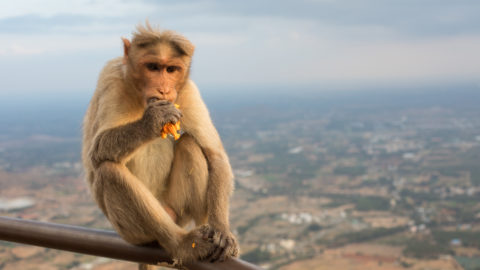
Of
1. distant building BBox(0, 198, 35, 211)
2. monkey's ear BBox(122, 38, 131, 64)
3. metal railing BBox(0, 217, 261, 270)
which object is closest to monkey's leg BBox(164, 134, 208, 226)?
metal railing BBox(0, 217, 261, 270)

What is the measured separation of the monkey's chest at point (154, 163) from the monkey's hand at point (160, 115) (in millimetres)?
668

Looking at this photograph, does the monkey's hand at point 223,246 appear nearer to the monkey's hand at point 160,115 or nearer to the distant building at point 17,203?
the monkey's hand at point 160,115

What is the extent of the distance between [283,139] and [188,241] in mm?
66297

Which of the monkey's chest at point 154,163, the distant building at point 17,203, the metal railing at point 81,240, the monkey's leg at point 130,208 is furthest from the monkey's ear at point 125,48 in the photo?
the distant building at point 17,203

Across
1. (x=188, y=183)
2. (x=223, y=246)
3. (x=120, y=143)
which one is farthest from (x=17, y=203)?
(x=223, y=246)

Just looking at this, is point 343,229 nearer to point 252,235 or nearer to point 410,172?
point 252,235

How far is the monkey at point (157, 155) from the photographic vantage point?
2.98 metres

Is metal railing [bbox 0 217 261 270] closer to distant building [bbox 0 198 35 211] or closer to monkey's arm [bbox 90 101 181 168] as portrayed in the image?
monkey's arm [bbox 90 101 181 168]

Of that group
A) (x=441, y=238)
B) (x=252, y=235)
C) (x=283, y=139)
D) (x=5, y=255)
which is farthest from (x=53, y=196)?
(x=283, y=139)

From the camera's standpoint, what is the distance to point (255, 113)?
280 ft

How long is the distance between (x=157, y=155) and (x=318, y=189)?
40732mm

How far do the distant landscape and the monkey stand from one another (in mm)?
698

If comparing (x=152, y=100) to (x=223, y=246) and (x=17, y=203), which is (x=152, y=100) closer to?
(x=223, y=246)

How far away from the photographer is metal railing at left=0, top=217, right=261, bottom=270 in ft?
8.37
